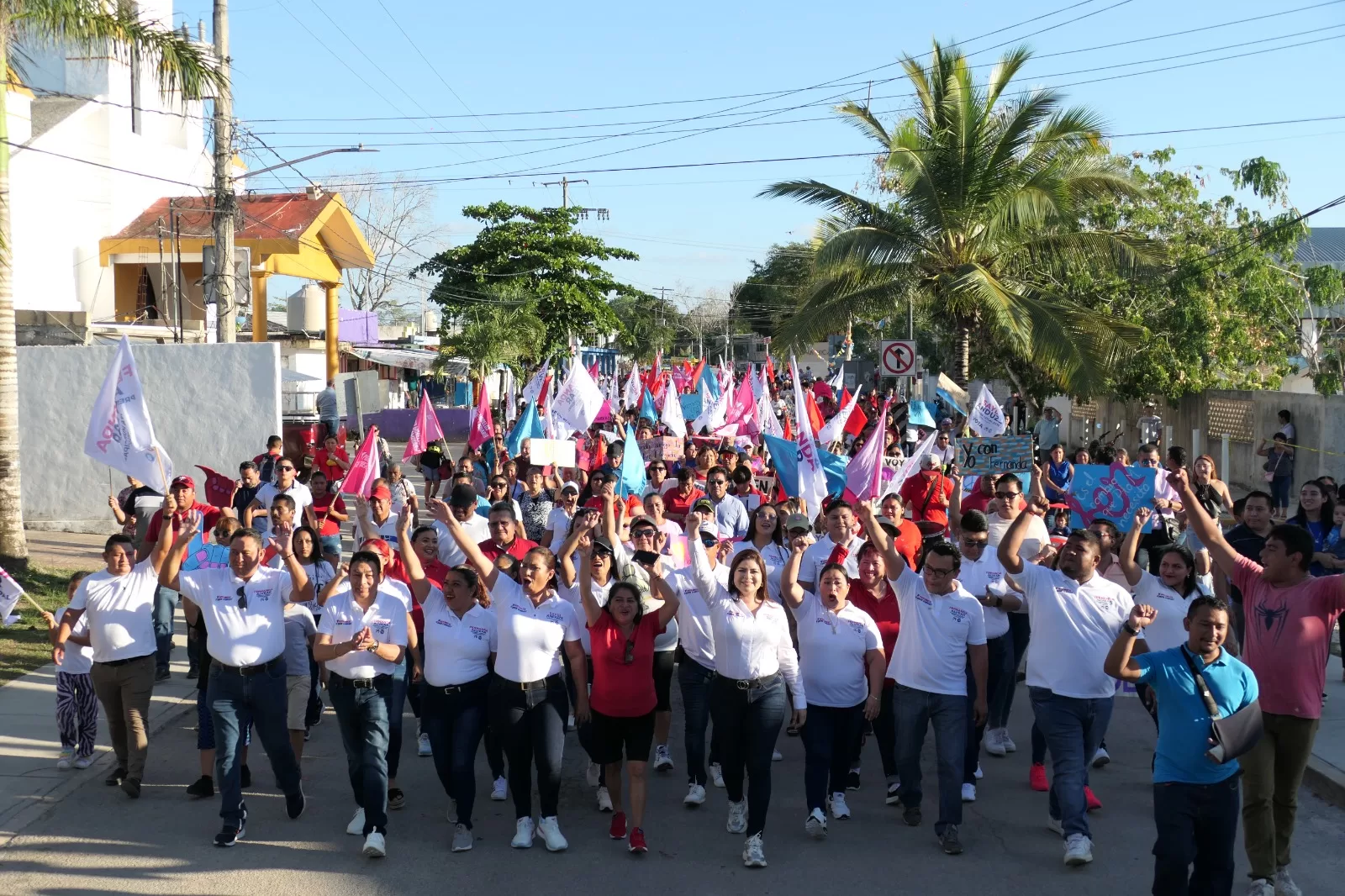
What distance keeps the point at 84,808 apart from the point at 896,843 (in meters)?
4.60

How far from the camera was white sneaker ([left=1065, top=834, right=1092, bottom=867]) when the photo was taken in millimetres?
6504

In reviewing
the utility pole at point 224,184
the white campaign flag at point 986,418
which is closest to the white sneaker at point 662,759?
the white campaign flag at point 986,418

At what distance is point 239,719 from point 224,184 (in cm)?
1177

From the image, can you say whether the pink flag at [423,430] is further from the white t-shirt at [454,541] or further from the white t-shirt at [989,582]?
the white t-shirt at [989,582]

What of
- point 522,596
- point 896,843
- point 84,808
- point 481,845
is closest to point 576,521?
point 522,596

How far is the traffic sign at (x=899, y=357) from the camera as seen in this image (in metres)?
19.9

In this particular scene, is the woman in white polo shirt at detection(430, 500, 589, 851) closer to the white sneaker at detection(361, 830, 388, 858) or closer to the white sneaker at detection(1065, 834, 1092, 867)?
the white sneaker at detection(361, 830, 388, 858)

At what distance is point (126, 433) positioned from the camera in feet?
34.7

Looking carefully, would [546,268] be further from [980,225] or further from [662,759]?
[662,759]

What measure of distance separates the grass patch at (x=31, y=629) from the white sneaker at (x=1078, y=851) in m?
8.25

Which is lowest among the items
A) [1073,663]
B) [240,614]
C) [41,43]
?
[1073,663]

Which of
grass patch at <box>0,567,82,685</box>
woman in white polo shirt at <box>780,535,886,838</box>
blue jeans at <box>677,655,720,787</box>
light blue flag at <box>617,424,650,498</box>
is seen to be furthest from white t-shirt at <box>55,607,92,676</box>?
light blue flag at <box>617,424,650,498</box>

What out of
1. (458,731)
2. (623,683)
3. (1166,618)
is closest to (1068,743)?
(1166,618)

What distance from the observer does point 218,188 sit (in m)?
17.3
